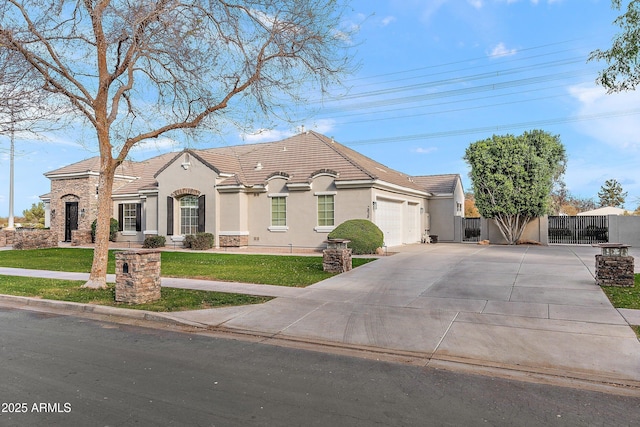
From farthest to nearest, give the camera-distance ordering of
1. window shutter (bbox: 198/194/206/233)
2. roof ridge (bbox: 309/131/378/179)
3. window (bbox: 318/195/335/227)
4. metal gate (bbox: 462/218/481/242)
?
metal gate (bbox: 462/218/481/242) → window shutter (bbox: 198/194/206/233) → window (bbox: 318/195/335/227) → roof ridge (bbox: 309/131/378/179)

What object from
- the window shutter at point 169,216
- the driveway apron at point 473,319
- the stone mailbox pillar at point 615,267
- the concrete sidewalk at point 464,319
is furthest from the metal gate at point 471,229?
the window shutter at point 169,216

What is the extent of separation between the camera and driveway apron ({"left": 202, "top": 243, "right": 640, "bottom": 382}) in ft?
19.4

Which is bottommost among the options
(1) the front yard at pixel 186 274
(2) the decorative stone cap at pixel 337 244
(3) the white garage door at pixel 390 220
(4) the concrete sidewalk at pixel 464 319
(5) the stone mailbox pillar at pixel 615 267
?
(4) the concrete sidewalk at pixel 464 319

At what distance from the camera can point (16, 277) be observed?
538 inches

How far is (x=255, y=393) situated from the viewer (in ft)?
15.3

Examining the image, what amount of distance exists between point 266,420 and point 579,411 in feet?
10.5

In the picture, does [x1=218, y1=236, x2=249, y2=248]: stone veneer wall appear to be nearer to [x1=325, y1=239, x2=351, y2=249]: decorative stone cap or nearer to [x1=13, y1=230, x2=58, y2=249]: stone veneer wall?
[x1=325, y1=239, x2=351, y2=249]: decorative stone cap

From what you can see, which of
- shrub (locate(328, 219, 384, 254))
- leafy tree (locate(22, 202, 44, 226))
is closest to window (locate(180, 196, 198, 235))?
shrub (locate(328, 219, 384, 254))

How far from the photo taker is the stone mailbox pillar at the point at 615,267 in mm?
10492

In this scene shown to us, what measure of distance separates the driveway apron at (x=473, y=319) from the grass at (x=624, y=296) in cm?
22

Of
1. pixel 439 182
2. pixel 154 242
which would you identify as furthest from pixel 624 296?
pixel 439 182

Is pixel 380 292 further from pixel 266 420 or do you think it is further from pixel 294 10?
pixel 294 10

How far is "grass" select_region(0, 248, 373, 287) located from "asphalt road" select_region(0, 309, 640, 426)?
5.97m

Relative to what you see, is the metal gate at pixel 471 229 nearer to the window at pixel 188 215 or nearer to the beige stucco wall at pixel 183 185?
the beige stucco wall at pixel 183 185
